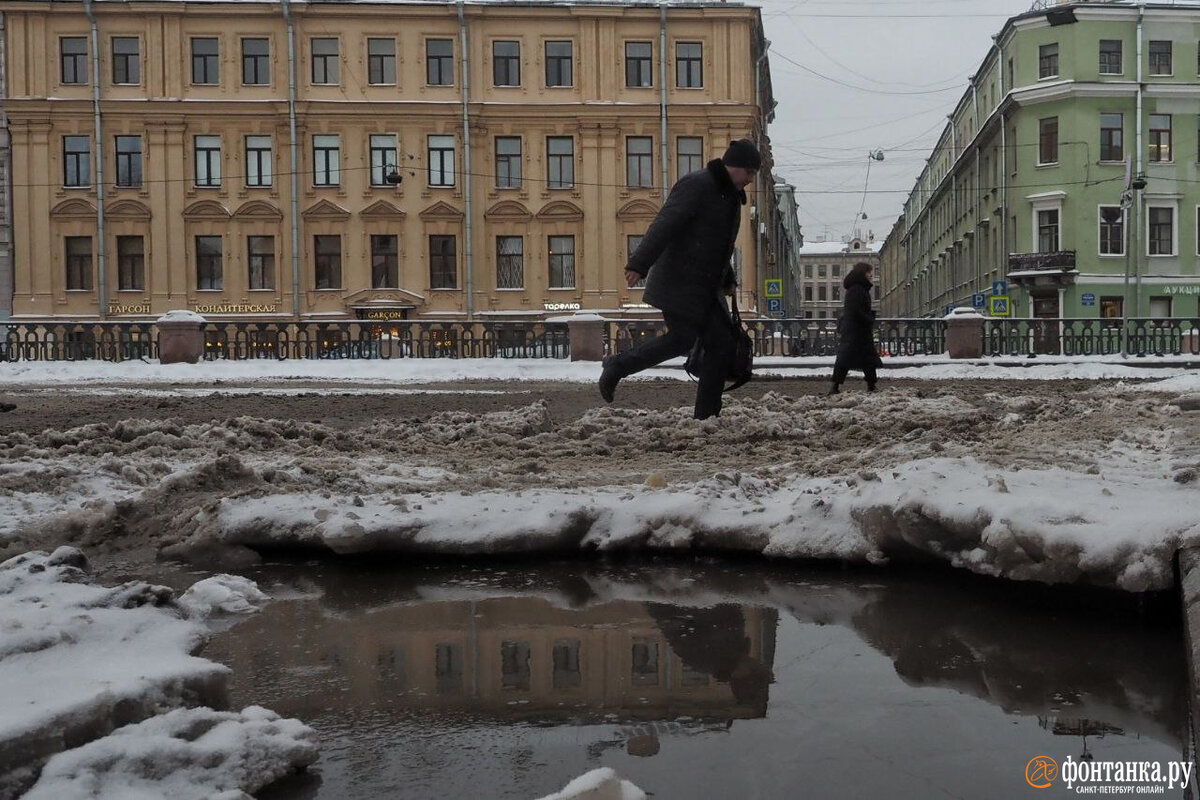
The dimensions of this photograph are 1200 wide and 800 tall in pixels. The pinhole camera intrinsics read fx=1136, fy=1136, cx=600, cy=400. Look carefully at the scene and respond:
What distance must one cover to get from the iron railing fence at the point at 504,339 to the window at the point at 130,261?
11346 millimetres

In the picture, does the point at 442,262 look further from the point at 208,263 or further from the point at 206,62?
the point at 206,62

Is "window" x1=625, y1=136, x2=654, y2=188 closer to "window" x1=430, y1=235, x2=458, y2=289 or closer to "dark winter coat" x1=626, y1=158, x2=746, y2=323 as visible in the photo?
"window" x1=430, y1=235, x2=458, y2=289

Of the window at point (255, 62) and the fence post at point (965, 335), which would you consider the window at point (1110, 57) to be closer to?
the fence post at point (965, 335)

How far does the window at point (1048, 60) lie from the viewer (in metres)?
44.2

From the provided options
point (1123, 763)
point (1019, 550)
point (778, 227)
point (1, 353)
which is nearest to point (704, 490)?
point (1019, 550)

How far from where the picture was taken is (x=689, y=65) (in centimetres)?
3738

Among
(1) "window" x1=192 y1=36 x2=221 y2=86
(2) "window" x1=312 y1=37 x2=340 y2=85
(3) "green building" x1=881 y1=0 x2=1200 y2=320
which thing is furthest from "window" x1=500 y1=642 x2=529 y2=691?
(3) "green building" x1=881 y1=0 x2=1200 y2=320

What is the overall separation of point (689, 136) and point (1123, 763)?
121 feet

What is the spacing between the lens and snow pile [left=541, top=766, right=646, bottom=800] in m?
1.74

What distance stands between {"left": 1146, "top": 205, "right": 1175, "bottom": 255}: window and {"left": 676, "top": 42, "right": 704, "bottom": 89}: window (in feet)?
64.2

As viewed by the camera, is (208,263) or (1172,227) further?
(1172,227)

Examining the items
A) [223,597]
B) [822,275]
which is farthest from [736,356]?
[822,275]

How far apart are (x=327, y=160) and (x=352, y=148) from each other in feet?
3.03

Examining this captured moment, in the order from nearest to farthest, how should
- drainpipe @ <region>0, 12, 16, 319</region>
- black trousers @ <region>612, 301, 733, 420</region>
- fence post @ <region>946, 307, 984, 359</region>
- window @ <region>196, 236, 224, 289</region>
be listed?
black trousers @ <region>612, 301, 733, 420</region> → fence post @ <region>946, 307, 984, 359</region> → window @ <region>196, 236, 224, 289</region> → drainpipe @ <region>0, 12, 16, 319</region>
